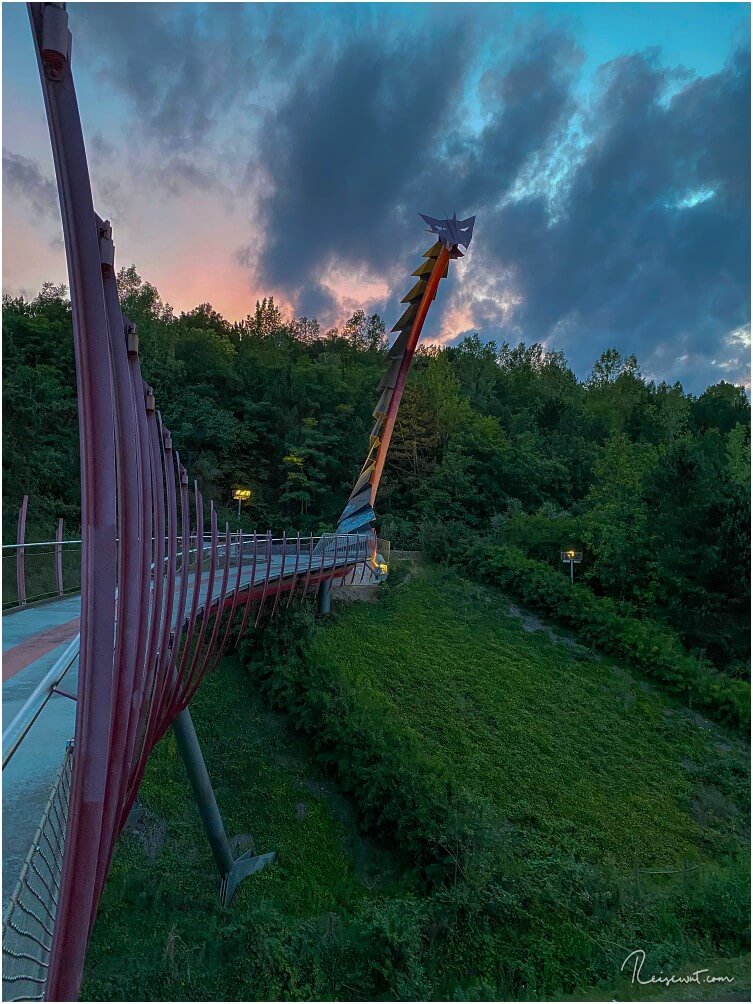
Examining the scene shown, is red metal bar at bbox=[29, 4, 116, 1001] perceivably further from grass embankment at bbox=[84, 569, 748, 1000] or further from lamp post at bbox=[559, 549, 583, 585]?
lamp post at bbox=[559, 549, 583, 585]

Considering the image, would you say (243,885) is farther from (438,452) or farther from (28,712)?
(438,452)

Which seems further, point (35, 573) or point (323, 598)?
point (323, 598)

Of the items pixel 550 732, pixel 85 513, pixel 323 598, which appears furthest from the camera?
pixel 323 598

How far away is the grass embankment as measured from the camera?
22.2 ft

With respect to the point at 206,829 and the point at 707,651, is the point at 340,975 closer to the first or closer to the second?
the point at 206,829

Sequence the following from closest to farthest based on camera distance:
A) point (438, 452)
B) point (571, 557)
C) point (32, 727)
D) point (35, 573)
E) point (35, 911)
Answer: point (35, 911) → point (32, 727) → point (35, 573) → point (571, 557) → point (438, 452)

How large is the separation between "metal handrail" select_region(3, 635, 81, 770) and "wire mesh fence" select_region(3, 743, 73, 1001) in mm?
323

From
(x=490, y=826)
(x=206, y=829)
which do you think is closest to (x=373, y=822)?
(x=490, y=826)

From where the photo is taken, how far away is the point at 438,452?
31.0 meters

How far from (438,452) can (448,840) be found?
23864mm

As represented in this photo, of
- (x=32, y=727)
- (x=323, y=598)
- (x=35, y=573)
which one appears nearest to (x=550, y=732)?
(x=323, y=598)

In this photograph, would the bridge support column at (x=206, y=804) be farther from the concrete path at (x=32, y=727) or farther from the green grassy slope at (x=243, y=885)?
the concrete path at (x=32, y=727)

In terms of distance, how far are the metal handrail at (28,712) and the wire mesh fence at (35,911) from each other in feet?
1.06

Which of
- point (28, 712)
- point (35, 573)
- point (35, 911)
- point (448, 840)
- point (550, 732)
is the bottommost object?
point (448, 840)
